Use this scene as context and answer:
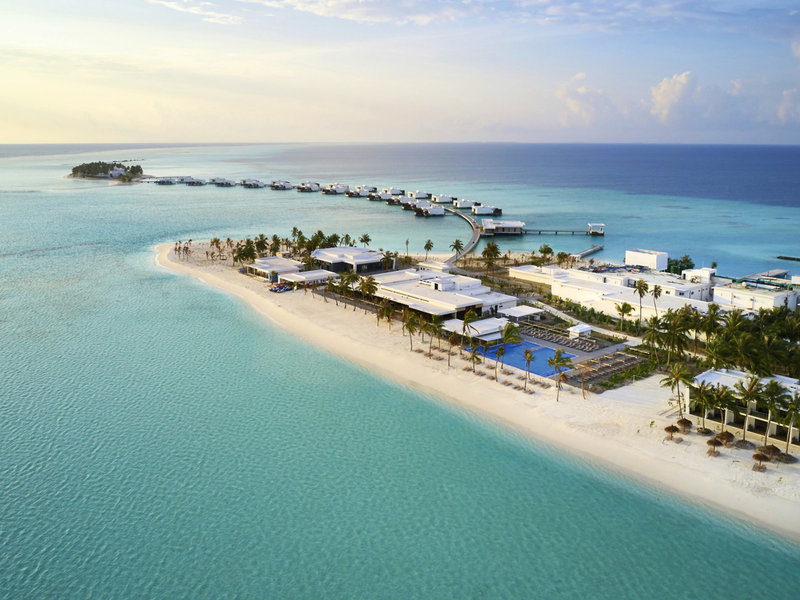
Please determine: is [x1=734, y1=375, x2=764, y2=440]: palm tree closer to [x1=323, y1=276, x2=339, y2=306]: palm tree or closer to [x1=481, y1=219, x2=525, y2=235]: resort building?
[x1=323, y1=276, x2=339, y2=306]: palm tree

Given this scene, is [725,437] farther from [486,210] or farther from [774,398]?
[486,210]

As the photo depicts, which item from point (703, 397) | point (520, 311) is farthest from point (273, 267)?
point (703, 397)

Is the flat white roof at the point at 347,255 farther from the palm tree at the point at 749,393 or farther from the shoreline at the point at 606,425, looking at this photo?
the palm tree at the point at 749,393

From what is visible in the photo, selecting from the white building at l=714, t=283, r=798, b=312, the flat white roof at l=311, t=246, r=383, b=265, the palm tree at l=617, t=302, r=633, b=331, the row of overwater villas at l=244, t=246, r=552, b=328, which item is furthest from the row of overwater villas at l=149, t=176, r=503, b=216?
the palm tree at l=617, t=302, r=633, b=331

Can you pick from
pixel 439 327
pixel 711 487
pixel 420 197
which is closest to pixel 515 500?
pixel 711 487

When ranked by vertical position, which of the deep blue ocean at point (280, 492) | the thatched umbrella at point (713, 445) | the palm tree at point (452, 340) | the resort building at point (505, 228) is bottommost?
the deep blue ocean at point (280, 492)

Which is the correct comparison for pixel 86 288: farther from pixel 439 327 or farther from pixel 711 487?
pixel 711 487

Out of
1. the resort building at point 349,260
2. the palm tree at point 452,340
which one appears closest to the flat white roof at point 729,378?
the palm tree at point 452,340
